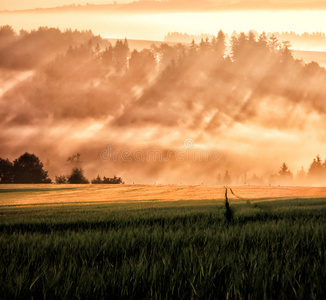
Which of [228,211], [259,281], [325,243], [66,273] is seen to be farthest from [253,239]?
[228,211]

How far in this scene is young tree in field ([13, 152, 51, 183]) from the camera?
7206cm

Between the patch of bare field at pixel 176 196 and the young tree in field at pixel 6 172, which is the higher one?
the young tree in field at pixel 6 172

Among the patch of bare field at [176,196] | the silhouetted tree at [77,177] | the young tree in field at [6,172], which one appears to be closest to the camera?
the patch of bare field at [176,196]

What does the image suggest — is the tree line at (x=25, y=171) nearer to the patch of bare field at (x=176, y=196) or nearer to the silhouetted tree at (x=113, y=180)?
the silhouetted tree at (x=113, y=180)

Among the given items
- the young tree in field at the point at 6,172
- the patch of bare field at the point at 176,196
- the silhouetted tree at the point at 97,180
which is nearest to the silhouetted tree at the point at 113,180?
the silhouetted tree at the point at 97,180

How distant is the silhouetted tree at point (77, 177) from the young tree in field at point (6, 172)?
1553 cm

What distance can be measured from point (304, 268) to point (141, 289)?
154 cm

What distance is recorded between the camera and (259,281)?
2131 millimetres

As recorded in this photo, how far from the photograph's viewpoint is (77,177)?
69.7m

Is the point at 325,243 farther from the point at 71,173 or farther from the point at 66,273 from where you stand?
the point at 71,173

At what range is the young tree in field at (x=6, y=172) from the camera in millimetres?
71875

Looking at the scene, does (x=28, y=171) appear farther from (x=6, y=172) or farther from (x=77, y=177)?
(x=77, y=177)

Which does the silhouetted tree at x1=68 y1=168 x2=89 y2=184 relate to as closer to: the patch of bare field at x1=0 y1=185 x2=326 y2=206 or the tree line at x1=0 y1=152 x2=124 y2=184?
the tree line at x1=0 y1=152 x2=124 y2=184

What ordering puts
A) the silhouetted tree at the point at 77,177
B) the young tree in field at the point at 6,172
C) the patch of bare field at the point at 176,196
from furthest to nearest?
the young tree in field at the point at 6,172 → the silhouetted tree at the point at 77,177 → the patch of bare field at the point at 176,196
